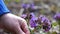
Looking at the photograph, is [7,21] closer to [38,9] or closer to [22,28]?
[22,28]

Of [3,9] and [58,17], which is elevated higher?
[58,17]

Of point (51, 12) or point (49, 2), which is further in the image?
point (49, 2)

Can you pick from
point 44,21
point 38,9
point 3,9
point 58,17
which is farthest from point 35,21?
point 38,9

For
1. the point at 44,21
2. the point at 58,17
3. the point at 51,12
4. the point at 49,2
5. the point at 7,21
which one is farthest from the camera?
the point at 49,2

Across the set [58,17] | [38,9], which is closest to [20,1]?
[38,9]

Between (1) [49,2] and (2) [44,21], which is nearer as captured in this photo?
(2) [44,21]

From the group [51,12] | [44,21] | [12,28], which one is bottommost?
[12,28]

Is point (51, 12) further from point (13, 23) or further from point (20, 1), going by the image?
point (13, 23)

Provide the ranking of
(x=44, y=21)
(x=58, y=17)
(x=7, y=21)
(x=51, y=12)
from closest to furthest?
1. (x=7, y=21)
2. (x=44, y=21)
3. (x=58, y=17)
4. (x=51, y=12)

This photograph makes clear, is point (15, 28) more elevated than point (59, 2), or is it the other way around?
point (59, 2)
